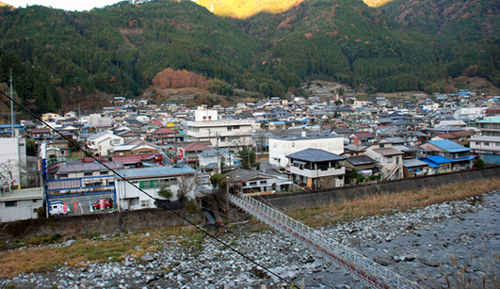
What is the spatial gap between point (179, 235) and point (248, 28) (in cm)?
13642

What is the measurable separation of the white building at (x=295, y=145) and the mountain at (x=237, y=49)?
97.1 feet

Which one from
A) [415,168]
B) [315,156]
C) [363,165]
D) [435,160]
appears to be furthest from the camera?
[435,160]

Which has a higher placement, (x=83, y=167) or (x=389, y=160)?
(x=83, y=167)

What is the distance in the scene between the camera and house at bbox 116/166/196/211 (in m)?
12.6

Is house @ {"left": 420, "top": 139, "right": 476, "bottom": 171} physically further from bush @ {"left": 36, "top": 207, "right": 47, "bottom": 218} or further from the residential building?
bush @ {"left": 36, "top": 207, "right": 47, "bottom": 218}

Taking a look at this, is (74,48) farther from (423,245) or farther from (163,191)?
(423,245)

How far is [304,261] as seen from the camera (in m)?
9.58

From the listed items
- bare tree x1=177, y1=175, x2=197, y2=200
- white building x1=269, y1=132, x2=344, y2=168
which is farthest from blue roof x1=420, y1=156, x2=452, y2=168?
bare tree x1=177, y1=175, x2=197, y2=200

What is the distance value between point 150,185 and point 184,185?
128 cm

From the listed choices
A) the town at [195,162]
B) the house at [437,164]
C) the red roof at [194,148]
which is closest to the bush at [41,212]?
the town at [195,162]

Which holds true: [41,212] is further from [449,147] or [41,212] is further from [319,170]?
[449,147]

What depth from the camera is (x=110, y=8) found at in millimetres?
113562

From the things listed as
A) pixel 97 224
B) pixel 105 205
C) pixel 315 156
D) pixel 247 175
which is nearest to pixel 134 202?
pixel 105 205

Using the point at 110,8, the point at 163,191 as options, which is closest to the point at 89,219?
the point at 163,191
